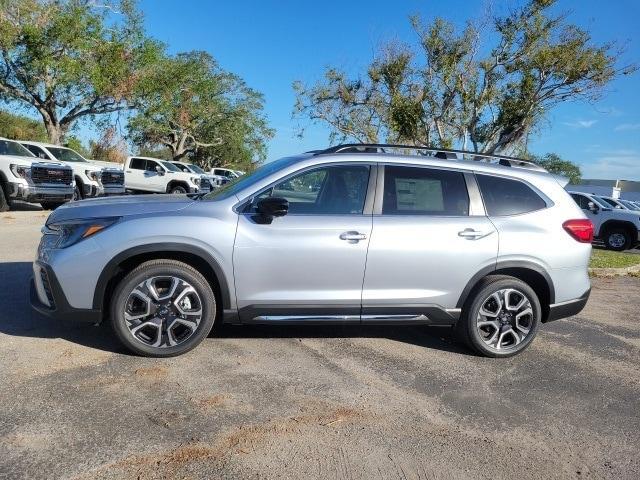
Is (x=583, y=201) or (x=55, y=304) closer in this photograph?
(x=55, y=304)

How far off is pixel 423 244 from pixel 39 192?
12.2m

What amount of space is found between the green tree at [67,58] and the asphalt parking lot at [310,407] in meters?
20.1

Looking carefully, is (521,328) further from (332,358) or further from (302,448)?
(302,448)

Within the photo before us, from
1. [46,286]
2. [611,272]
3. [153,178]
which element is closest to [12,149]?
[153,178]

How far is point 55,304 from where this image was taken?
409cm

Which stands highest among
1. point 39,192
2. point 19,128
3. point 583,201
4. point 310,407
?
point 19,128

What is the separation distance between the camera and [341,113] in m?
25.2

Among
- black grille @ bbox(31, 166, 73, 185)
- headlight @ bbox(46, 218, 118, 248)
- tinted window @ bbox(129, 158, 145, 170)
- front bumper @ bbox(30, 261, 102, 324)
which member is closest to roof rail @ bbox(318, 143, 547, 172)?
headlight @ bbox(46, 218, 118, 248)

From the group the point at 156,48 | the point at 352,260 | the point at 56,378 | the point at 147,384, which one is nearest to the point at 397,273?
the point at 352,260

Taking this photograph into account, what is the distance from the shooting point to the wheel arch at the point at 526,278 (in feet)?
15.1

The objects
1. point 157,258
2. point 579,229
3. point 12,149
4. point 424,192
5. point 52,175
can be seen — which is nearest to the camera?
point 157,258

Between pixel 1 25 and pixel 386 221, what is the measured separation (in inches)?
866

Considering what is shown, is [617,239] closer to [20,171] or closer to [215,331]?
[215,331]

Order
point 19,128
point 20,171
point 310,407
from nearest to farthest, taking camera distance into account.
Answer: point 310,407
point 20,171
point 19,128
